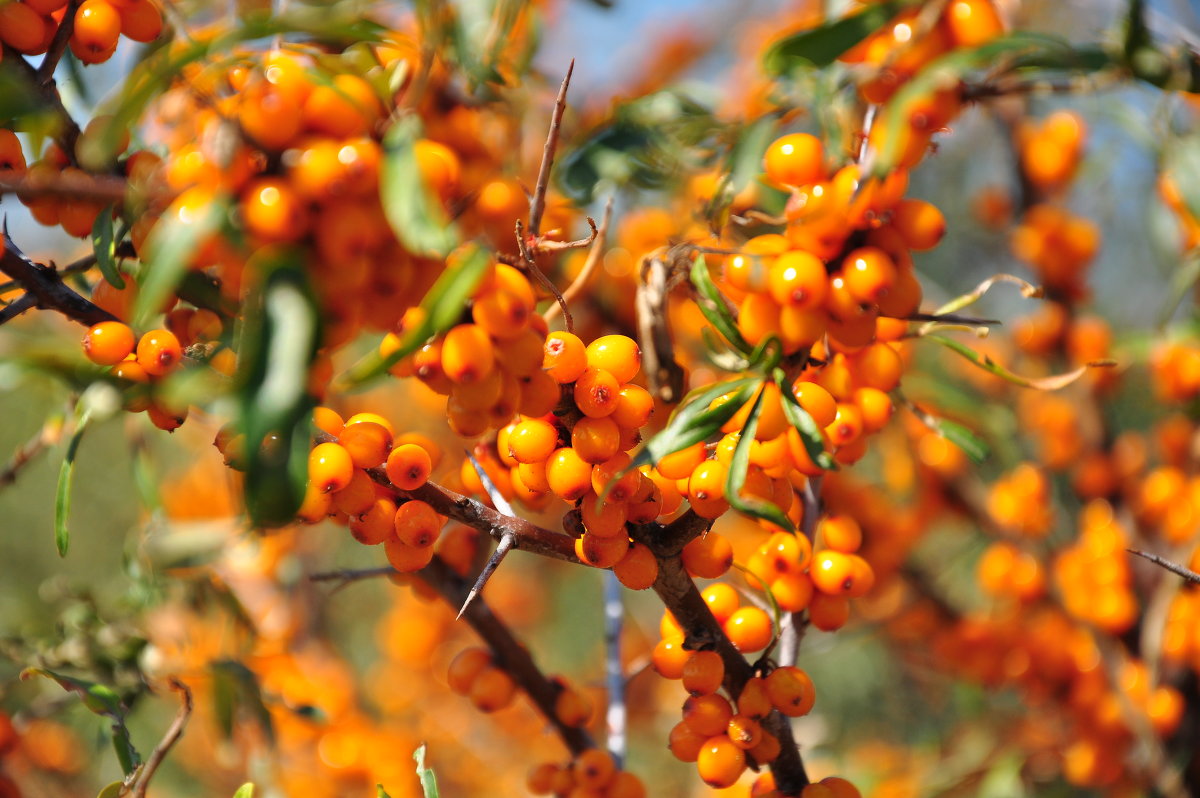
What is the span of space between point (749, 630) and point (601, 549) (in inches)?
8.7

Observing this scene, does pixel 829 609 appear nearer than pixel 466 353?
No

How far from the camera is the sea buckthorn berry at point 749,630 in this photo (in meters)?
0.82

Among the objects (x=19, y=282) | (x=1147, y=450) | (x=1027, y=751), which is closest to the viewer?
(x=19, y=282)

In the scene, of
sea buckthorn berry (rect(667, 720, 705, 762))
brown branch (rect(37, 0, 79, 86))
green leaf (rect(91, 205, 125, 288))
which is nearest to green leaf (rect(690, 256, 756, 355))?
sea buckthorn berry (rect(667, 720, 705, 762))

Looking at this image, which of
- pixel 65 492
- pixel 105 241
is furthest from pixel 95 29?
pixel 65 492

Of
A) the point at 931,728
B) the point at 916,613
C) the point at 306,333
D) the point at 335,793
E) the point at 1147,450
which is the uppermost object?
the point at 306,333

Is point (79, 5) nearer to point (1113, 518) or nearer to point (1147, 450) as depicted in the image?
point (1113, 518)

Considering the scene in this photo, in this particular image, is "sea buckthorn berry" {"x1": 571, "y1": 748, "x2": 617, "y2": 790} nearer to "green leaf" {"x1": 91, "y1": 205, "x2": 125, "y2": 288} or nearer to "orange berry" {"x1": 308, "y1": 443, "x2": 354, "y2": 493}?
Result: "orange berry" {"x1": 308, "y1": 443, "x2": 354, "y2": 493}

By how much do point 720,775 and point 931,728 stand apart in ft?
7.53

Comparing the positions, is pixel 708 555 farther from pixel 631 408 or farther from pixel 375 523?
pixel 375 523

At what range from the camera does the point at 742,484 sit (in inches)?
24.0

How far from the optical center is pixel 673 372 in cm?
88

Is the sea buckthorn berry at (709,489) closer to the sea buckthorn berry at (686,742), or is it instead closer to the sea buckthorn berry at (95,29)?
the sea buckthorn berry at (686,742)

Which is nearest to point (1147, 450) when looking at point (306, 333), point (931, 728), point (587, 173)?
point (931, 728)
